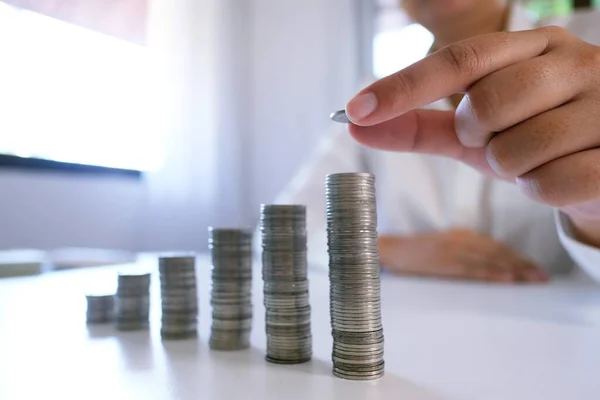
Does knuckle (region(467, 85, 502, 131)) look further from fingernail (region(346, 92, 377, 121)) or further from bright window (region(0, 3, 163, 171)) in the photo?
bright window (region(0, 3, 163, 171))

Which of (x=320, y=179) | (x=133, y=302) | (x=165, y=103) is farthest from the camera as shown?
(x=165, y=103)

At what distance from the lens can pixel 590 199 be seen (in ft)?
1.72

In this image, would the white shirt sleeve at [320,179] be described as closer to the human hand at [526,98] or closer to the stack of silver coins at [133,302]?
the stack of silver coins at [133,302]

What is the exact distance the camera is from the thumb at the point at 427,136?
27.5 inches

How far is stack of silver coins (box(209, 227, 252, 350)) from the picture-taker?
1.83 ft

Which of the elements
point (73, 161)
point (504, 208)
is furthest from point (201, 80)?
point (504, 208)

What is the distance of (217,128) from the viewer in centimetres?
237

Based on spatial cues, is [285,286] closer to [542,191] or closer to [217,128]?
[542,191]

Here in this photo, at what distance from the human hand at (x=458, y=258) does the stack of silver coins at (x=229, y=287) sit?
2.69 feet

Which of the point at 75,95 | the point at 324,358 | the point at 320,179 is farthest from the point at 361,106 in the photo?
the point at 75,95

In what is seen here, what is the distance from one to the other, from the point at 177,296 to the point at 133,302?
99mm

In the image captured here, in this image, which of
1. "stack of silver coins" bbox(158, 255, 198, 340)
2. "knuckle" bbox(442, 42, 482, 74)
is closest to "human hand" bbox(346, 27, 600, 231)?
"knuckle" bbox(442, 42, 482, 74)

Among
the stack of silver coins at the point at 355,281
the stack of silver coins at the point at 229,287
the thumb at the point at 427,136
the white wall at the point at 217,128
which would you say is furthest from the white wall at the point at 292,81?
the stack of silver coins at the point at 355,281

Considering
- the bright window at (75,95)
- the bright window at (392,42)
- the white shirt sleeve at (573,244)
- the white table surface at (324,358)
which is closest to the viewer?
the white table surface at (324,358)
